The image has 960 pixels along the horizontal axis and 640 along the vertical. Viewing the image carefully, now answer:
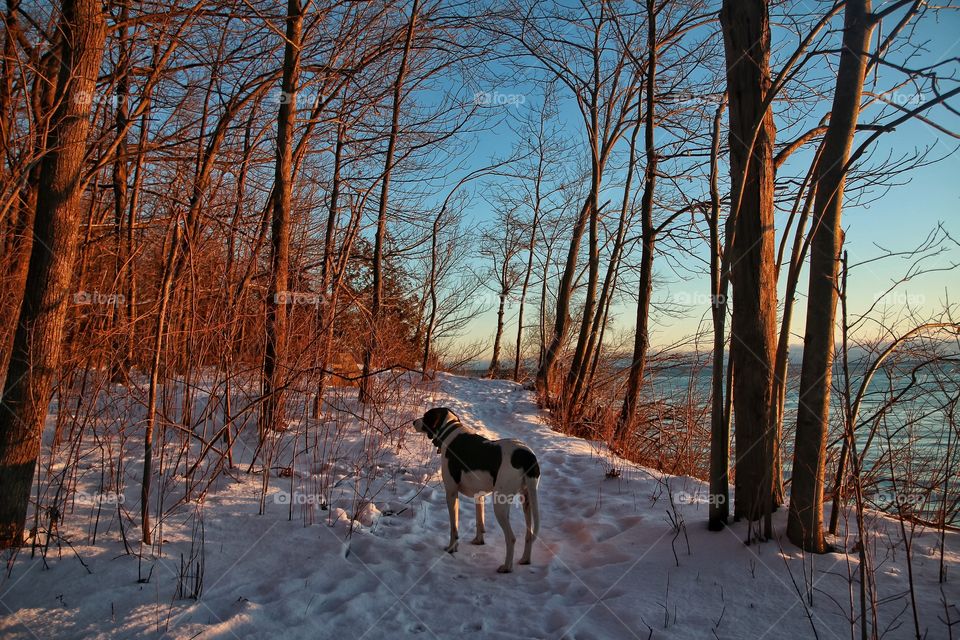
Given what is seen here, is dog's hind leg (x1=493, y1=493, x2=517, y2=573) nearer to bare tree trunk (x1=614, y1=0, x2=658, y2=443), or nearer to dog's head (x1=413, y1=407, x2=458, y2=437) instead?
dog's head (x1=413, y1=407, x2=458, y2=437)

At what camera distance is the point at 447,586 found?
302 centimetres

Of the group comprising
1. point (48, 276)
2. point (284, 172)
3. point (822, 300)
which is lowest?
point (48, 276)

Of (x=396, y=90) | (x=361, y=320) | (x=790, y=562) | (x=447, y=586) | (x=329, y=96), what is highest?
(x=396, y=90)

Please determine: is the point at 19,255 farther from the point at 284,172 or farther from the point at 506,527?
the point at 506,527

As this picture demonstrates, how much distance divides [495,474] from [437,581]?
0.71 meters

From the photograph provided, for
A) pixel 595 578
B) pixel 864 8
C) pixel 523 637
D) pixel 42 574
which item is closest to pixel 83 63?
pixel 42 574

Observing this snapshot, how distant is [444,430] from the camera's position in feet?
12.0

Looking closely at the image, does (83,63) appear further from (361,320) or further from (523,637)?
(523,637)

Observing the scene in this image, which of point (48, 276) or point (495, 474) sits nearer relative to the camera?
point (48, 276)

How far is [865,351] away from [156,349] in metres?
4.28

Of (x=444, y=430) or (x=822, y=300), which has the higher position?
(x=822, y=300)

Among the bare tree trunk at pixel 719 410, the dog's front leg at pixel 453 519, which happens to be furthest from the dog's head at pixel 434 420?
the bare tree trunk at pixel 719 410

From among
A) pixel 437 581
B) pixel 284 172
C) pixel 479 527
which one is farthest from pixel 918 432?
pixel 284 172

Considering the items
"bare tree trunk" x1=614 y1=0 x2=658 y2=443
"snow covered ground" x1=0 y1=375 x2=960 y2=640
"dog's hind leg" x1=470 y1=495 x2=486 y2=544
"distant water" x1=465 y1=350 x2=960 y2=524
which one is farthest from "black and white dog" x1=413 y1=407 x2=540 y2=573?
"bare tree trunk" x1=614 y1=0 x2=658 y2=443
